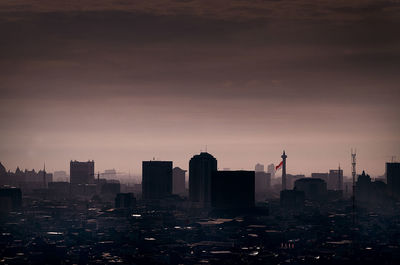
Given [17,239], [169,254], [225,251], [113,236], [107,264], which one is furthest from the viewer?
[113,236]

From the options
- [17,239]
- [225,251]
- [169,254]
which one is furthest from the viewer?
[17,239]

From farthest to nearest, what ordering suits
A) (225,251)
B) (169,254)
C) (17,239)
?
(17,239) → (225,251) → (169,254)

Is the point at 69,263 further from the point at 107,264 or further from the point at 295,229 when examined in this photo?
the point at 295,229

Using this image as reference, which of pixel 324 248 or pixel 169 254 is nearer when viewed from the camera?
pixel 169 254

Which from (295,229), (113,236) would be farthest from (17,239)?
(295,229)

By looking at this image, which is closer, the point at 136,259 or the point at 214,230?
the point at 136,259

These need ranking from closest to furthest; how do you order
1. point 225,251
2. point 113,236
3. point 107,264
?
point 107,264
point 225,251
point 113,236

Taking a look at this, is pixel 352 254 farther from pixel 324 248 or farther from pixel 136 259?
pixel 136 259

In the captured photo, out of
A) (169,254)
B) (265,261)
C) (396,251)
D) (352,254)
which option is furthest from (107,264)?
(396,251)
